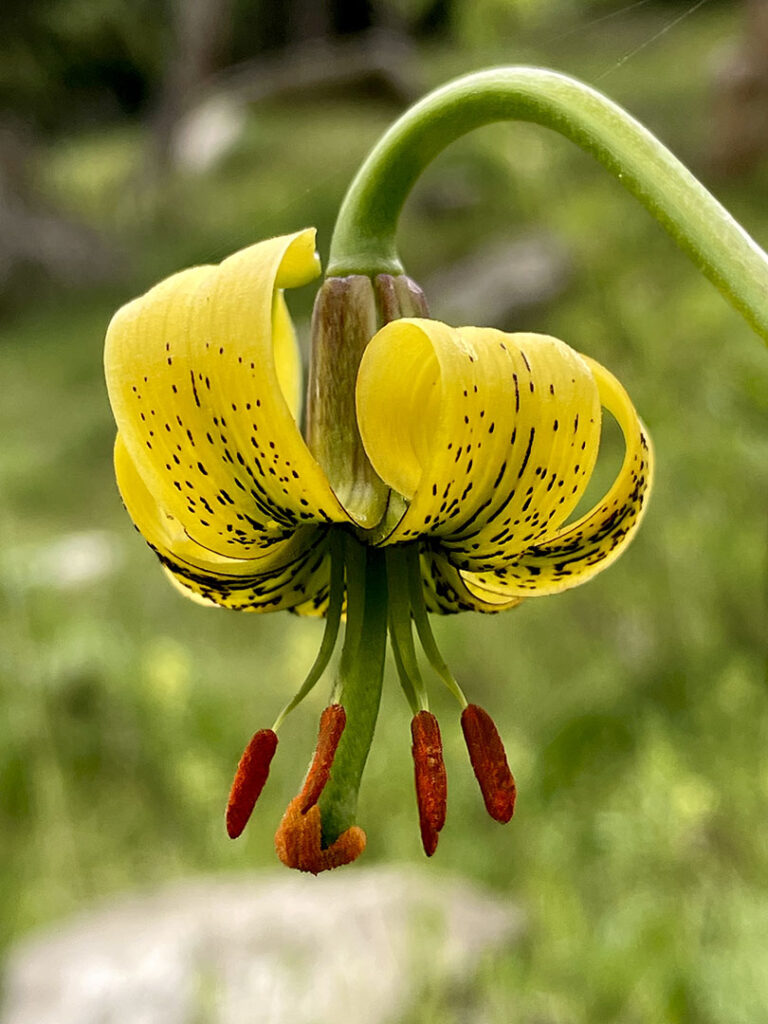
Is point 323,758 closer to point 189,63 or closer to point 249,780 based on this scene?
point 249,780

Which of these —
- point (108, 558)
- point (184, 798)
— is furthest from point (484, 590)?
point (108, 558)

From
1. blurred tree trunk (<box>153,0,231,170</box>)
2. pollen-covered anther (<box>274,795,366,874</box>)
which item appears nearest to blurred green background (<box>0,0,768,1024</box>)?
pollen-covered anther (<box>274,795,366,874</box>)

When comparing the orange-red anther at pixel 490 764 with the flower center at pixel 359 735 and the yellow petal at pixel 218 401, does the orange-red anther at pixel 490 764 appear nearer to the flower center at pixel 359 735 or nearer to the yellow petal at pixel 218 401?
the flower center at pixel 359 735

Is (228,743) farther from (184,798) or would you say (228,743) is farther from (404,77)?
(404,77)

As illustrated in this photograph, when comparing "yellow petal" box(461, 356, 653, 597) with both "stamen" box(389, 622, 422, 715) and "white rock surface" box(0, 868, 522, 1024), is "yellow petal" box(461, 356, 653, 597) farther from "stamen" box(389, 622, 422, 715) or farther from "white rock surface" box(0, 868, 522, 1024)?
"white rock surface" box(0, 868, 522, 1024)

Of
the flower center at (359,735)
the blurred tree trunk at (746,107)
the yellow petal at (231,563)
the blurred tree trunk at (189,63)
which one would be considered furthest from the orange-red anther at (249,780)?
the blurred tree trunk at (189,63)

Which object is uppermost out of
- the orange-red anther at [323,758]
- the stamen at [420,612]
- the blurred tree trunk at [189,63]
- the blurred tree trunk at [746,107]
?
the blurred tree trunk at [189,63]
